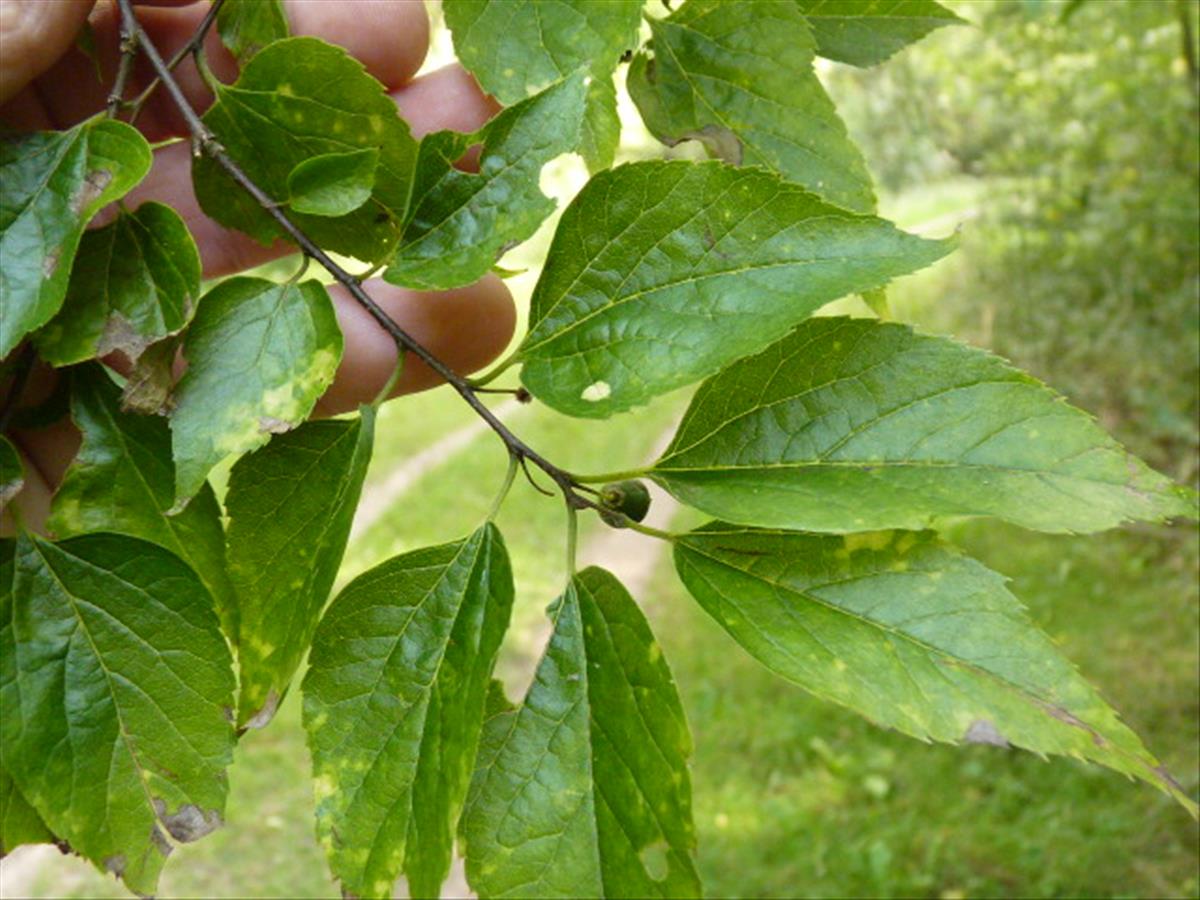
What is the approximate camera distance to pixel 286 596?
27.3 inches

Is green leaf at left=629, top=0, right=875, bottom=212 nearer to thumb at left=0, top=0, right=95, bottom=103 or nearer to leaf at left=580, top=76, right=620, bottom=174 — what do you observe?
leaf at left=580, top=76, right=620, bottom=174

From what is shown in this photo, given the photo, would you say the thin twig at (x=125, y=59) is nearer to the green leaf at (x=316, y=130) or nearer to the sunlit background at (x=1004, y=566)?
the green leaf at (x=316, y=130)

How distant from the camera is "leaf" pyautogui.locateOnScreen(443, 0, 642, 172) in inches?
30.0

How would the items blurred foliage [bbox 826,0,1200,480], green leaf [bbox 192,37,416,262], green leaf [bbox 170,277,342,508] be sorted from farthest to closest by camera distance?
blurred foliage [bbox 826,0,1200,480]
green leaf [bbox 192,37,416,262]
green leaf [bbox 170,277,342,508]

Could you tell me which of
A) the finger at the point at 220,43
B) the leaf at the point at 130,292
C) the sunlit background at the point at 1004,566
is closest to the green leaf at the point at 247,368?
the leaf at the point at 130,292

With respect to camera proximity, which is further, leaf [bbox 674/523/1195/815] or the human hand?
the human hand

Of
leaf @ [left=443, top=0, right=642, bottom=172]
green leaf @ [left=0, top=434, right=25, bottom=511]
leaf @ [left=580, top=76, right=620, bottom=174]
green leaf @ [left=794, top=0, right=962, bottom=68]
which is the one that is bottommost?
green leaf @ [left=0, top=434, right=25, bottom=511]

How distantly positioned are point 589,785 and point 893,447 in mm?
265

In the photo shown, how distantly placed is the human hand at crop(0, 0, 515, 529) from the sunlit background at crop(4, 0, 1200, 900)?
18.9 inches

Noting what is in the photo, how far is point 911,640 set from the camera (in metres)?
0.64

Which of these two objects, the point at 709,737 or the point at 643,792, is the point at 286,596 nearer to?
the point at 643,792

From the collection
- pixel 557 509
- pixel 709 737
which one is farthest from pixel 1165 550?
pixel 557 509

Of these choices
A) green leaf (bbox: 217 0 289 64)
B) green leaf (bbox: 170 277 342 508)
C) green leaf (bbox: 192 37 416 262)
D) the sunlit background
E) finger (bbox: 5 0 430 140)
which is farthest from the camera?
the sunlit background

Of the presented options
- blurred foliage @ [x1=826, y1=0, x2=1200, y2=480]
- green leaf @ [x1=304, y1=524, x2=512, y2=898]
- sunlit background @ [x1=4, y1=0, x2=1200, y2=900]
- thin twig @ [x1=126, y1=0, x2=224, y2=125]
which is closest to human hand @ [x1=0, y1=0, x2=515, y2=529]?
thin twig @ [x1=126, y1=0, x2=224, y2=125]
